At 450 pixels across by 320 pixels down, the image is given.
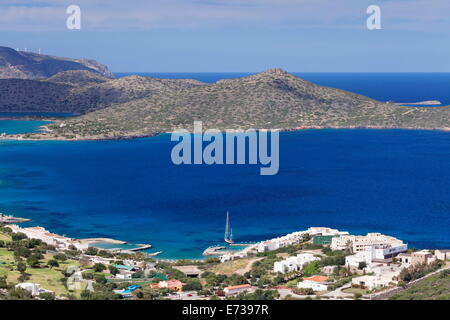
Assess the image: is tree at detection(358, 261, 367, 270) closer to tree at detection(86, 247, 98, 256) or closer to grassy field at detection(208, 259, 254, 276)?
grassy field at detection(208, 259, 254, 276)

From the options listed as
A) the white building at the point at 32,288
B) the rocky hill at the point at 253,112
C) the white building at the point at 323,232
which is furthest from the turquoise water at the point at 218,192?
the rocky hill at the point at 253,112

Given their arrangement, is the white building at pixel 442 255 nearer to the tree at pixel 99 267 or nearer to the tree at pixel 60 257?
the tree at pixel 99 267

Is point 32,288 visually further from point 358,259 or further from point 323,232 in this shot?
point 323,232

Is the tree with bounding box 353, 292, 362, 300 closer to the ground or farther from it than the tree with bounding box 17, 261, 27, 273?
closer to the ground

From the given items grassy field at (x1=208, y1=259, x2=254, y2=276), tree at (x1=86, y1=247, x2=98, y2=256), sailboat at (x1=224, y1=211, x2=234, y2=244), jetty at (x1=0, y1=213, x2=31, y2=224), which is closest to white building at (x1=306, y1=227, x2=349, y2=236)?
sailboat at (x1=224, y1=211, x2=234, y2=244)

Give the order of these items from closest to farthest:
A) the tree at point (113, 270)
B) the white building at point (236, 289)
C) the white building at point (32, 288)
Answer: the white building at point (32, 288)
the white building at point (236, 289)
the tree at point (113, 270)

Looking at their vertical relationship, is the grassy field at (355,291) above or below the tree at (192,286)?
above
